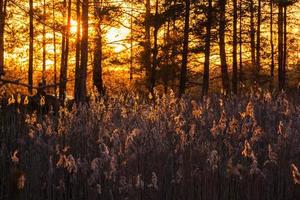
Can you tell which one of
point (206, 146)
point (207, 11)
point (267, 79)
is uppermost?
point (207, 11)

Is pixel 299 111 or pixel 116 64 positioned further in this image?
pixel 116 64

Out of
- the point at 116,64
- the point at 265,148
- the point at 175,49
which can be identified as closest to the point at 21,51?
the point at 116,64

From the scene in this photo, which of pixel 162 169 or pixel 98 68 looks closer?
pixel 162 169

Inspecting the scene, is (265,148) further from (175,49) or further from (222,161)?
(175,49)

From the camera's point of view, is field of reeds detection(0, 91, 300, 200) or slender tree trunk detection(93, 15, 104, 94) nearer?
field of reeds detection(0, 91, 300, 200)

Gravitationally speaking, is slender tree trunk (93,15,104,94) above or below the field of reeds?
above

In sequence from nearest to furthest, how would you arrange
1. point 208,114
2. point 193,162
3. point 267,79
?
point 193,162, point 208,114, point 267,79

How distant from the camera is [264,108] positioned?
27.0 feet

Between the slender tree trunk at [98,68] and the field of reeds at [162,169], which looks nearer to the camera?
the field of reeds at [162,169]

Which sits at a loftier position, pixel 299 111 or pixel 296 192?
pixel 299 111

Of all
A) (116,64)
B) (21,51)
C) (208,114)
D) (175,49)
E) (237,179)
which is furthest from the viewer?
(21,51)

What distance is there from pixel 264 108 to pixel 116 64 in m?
18.0

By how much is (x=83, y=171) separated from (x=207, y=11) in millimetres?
19219

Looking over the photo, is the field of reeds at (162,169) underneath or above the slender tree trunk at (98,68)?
underneath
